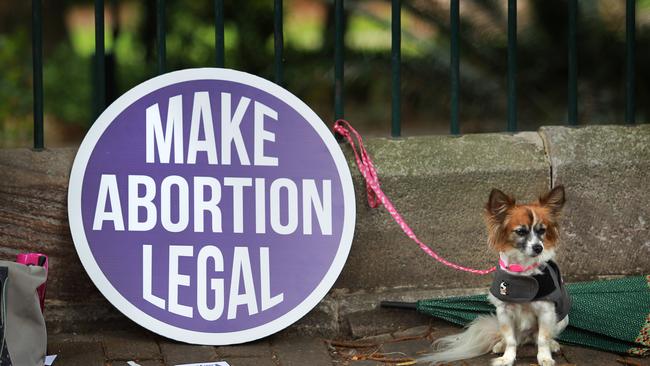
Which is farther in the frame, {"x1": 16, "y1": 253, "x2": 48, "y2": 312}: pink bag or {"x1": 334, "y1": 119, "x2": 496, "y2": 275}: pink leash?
{"x1": 334, "y1": 119, "x2": 496, "y2": 275}: pink leash

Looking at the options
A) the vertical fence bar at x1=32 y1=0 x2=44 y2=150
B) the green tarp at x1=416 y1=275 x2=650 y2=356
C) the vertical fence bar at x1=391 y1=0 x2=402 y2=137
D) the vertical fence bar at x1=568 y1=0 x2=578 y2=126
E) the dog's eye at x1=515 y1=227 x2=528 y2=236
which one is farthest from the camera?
the vertical fence bar at x1=568 y1=0 x2=578 y2=126

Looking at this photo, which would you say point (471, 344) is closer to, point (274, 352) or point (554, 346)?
point (554, 346)

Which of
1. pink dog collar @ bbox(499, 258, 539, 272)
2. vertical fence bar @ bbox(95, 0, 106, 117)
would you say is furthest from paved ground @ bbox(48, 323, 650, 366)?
vertical fence bar @ bbox(95, 0, 106, 117)

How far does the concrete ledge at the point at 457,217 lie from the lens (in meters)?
4.35

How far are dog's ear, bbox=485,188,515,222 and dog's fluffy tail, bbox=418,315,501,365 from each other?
1.54 feet

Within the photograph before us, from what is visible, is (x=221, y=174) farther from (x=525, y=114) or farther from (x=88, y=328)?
(x=525, y=114)

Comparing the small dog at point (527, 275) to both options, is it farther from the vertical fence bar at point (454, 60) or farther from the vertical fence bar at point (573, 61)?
the vertical fence bar at point (573, 61)

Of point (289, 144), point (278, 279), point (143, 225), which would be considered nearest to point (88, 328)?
point (143, 225)

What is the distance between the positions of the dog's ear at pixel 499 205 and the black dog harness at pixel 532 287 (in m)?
0.21

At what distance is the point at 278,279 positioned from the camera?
13.8 feet

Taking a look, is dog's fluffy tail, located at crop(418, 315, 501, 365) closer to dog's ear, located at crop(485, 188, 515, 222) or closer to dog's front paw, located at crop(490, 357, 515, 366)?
dog's front paw, located at crop(490, 357, 515, 366)

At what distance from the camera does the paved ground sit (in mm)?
3971

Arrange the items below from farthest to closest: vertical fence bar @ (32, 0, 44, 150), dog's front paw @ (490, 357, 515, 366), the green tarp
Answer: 1. vertical fence bar @ (32, 0, 44, 150)
2. the green tarp
3. dog's front paw @ (490, 357, 515, 366)

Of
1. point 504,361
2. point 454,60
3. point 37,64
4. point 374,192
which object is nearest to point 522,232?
point 504,361
